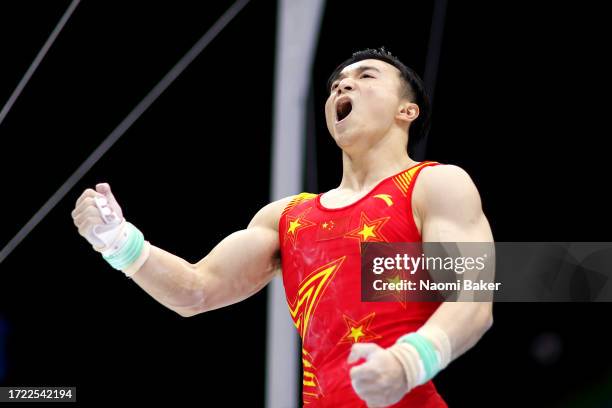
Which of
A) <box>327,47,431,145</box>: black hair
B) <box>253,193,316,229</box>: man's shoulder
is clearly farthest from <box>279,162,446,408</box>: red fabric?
<box>327,47,431,145</box>: black hair

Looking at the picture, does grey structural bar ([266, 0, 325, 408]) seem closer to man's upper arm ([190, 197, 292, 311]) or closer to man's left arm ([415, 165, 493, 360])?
man's upper arm ([190, 197, 292, 311])

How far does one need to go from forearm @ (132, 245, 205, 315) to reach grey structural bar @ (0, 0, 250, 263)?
56.5 inches

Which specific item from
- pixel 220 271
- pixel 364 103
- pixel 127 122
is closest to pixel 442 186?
pixel 364 103

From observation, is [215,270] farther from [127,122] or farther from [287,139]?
[127,122]

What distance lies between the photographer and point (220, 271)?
8.00ft

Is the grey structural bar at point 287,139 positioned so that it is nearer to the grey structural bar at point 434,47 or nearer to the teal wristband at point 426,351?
the grey structural bar at point 434,47

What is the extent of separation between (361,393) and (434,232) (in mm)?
581

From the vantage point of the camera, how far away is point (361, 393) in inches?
64.9

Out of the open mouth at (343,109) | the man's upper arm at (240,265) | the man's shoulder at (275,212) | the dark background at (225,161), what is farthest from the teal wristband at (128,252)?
the dark background at (225,161)

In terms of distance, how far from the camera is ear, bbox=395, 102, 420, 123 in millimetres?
2615

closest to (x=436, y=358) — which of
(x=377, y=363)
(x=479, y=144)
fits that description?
(x=377, y=363)

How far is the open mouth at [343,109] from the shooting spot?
262 centimetres

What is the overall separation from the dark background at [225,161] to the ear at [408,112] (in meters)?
0.91

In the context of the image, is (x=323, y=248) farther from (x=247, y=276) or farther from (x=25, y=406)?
(x=25, y=406)
